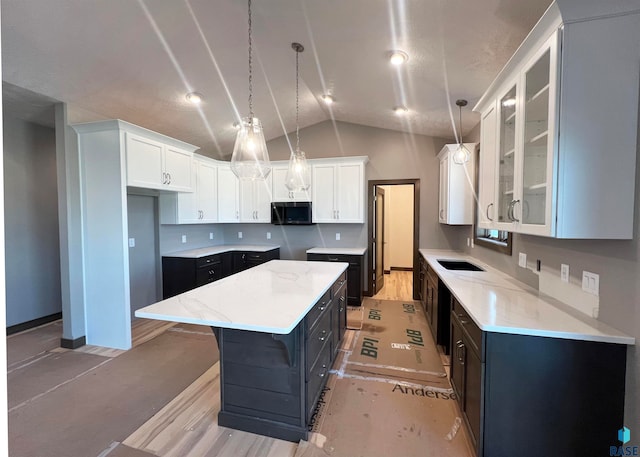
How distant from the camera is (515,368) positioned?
5.63 ft

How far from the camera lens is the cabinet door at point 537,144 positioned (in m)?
1.70

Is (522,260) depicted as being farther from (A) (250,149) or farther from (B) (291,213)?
(B) (291,213)

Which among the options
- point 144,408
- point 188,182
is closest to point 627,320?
point 144,408

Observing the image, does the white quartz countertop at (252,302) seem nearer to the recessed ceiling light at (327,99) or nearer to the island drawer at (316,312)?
the island drawer at (316,312)

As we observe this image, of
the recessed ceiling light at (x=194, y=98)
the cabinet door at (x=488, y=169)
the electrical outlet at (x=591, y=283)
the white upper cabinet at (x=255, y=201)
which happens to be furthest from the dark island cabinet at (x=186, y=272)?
the electrical outlet at (x=591, y=283)

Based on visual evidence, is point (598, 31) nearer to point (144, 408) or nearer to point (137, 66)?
point (137, 66)

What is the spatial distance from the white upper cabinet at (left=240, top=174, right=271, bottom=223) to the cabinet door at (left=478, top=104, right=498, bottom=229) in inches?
135

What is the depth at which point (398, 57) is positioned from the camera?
265 centimetres

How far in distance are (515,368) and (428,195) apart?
11.6ft

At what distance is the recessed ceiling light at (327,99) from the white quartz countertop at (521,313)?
272 cm

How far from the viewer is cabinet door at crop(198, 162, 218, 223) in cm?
473

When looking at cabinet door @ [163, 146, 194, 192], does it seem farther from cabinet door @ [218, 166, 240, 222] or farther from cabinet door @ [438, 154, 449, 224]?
cabinet door @ [438, 154, 449, 224]

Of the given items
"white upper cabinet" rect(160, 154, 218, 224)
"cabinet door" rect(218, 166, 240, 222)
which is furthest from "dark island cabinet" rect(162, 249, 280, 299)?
"cabinet door" rect(218, 166, 240, 222)

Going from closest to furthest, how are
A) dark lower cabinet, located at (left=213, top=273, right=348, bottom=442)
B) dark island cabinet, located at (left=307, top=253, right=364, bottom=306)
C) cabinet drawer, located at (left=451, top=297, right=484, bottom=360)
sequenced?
cabinet drawer, located at (left=451, top=297, right=484, bottom=360), dark lower cabinet, located at (left=213, top=273, right=348, bottom=442), dark island cabinet, located at (left=307, top=253, right=364, bottom=306)
